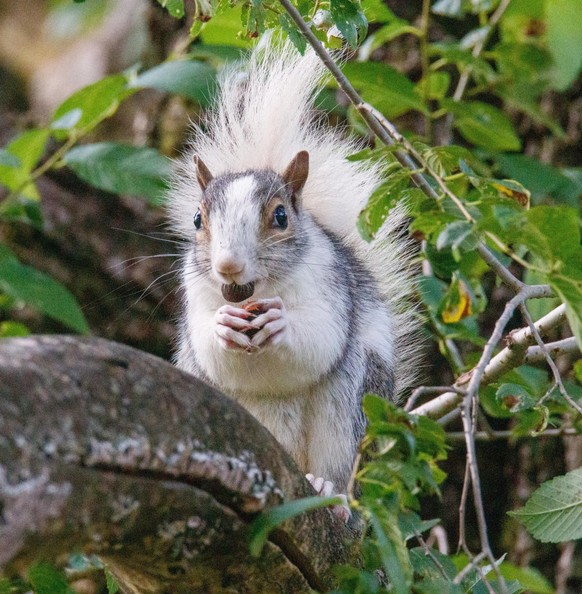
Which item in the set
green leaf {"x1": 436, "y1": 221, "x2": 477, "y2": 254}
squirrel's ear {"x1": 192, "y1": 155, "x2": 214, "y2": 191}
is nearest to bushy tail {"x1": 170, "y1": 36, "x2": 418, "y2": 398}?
squirrel's ear {"x1": 192, "y1": 155, "x2": 214, "y2": 191}

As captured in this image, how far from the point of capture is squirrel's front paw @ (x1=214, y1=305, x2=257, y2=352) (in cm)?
174

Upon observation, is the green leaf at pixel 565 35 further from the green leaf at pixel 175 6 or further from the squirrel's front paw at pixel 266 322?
the green leaf at pixel 175 6

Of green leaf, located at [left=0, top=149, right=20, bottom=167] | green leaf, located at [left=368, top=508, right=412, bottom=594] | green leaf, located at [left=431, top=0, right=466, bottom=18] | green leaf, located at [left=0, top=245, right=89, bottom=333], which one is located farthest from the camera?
green leaf, located at [left=431, top=0, right=466, bottom=18]

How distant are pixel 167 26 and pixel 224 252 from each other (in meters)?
1.97

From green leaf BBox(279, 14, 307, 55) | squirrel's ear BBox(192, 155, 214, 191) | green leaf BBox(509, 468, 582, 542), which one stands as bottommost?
green leaf BBox(509, 468, 582, 542)

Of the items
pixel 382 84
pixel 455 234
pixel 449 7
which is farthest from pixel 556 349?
pixel 449 7

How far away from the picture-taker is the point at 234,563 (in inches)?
50.1

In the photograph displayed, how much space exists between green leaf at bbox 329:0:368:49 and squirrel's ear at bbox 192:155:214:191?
2.00ft

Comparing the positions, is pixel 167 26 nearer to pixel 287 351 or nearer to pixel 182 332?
pixel 182 332

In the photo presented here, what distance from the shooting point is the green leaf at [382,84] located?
7.29 ft

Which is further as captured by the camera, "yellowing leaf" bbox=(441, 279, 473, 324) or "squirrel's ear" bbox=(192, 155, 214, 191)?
"squirrel's ear" bbox=(192, 155, 214, 191)

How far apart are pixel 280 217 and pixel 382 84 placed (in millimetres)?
517

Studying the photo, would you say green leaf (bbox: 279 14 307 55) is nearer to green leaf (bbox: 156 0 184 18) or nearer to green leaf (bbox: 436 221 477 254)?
green leaf (bbox: 156 0 184 18)

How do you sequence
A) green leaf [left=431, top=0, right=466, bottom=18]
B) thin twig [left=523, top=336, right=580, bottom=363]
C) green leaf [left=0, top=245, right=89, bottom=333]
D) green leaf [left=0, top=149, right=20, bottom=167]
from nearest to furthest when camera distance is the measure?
thin twig [left=523, top=336, right=580, bottom=363] < green leaf [left=0, top=149, right=20, bottom=167] < green leaf [left=0, top=245, right=89, bottom=333] < green leaf [left=431, top=0, right=466, bottom=18]
